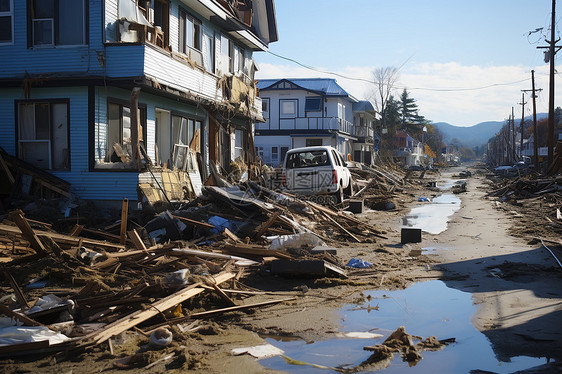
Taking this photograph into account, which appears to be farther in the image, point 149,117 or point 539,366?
point 149,117

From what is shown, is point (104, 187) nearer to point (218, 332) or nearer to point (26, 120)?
point (26, 120)

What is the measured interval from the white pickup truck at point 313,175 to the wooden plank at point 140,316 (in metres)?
11.4

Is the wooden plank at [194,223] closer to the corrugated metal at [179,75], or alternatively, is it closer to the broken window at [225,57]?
the corrugated metal at [179,75]

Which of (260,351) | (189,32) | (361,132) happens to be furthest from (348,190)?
(361,132)

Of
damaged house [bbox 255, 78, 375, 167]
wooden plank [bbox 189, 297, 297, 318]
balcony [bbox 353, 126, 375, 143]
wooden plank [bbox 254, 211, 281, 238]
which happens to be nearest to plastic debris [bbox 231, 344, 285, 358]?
wooden plank [bbox 189, 297, 297, 318]

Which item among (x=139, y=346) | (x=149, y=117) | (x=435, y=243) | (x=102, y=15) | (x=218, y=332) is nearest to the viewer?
(x=139, y=346)

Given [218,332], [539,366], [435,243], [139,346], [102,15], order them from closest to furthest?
1. [539,366]
2. [139,346]
3. [218,332]
4. [435,243]
5. [102,15]

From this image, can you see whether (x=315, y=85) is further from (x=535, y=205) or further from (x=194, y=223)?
(x=194, y=223)

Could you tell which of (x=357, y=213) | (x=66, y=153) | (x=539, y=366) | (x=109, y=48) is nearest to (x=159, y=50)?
(x=109, y=48)

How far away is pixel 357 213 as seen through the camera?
18.6 metres

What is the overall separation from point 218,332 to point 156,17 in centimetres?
1451

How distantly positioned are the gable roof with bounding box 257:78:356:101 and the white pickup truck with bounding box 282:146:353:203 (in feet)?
98.9

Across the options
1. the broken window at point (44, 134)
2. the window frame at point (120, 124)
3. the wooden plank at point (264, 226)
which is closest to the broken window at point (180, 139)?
the window frame at point (120, 124)

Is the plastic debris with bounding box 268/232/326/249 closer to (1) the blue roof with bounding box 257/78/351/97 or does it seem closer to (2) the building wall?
(2) the building wall
